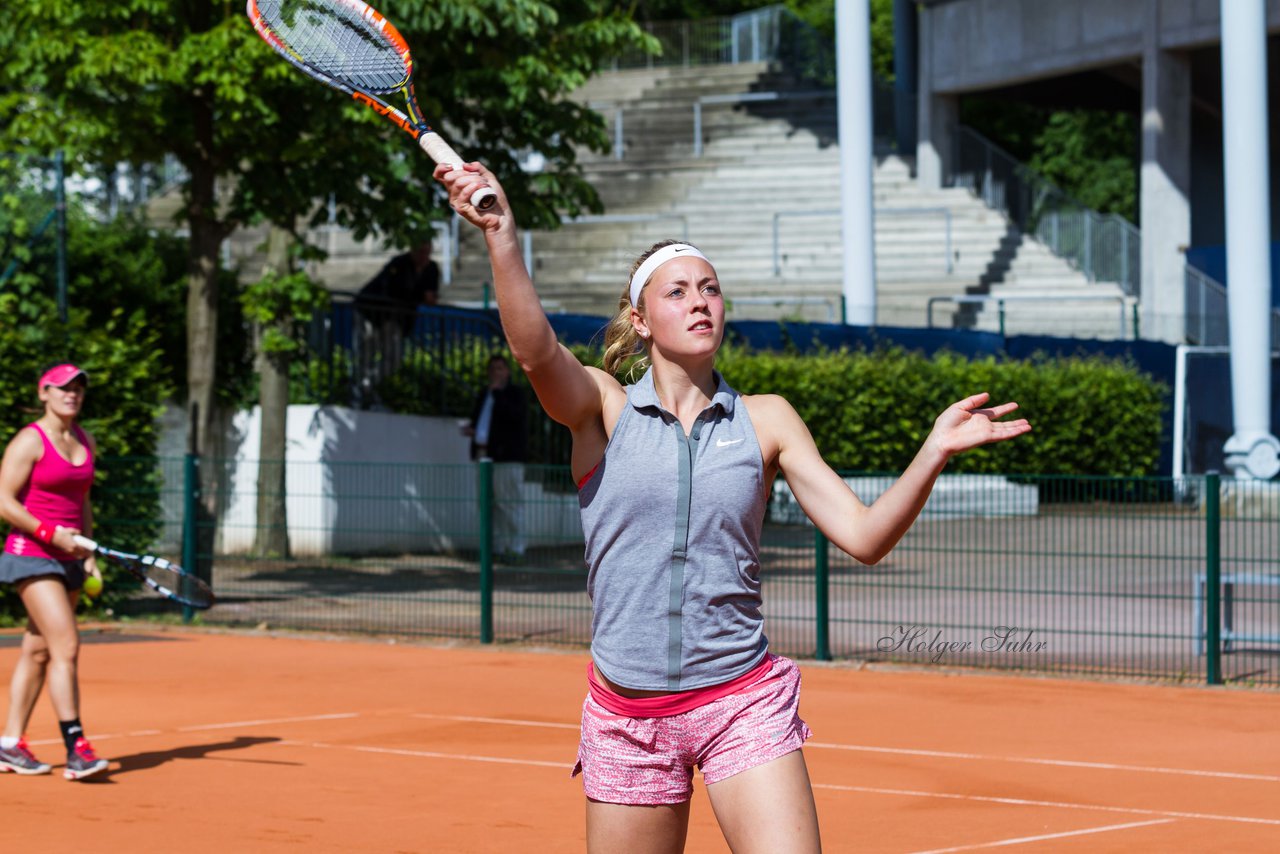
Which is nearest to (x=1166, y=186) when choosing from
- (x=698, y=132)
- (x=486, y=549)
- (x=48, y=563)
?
(x=698, y=132)

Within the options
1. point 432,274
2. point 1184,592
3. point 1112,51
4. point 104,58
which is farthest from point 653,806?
point 1112,51

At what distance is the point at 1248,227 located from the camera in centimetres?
2603

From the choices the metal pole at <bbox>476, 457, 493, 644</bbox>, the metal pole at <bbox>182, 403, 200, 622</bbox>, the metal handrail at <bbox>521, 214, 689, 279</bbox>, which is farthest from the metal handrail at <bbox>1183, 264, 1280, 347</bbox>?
the metal pole at <bbox>182, 403, 200, 622</bbox>

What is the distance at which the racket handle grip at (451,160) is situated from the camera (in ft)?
12.6

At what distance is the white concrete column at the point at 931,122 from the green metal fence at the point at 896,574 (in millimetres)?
21723

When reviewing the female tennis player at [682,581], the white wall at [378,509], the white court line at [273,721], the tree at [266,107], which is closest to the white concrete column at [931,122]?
the tree at [266,107]

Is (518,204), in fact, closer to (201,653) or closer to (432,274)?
(432,274)

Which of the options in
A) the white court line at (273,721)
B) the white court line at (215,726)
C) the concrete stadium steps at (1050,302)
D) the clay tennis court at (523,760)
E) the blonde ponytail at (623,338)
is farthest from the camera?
the concrete stadium steps at (1050,302)

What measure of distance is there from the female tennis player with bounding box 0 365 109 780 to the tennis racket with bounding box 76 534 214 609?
0.15 meters

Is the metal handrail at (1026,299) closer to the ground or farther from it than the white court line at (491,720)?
farther from it

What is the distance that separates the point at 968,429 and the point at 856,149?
26.3 metres

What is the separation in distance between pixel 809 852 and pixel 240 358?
17.8 m

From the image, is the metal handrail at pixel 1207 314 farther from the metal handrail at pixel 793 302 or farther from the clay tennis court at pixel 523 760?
the clay tennis court at pixel 523 760

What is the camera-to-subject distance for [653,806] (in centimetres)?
421
